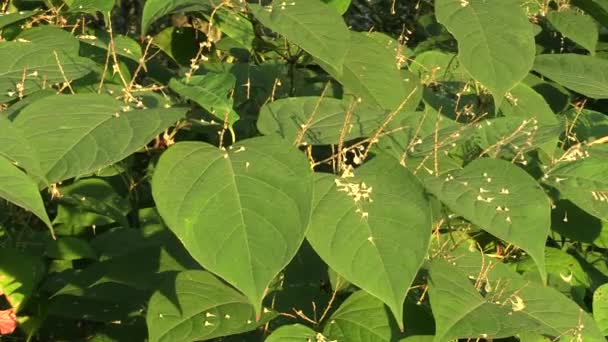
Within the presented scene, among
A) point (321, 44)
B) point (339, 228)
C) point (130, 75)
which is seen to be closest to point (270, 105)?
point (321, 44)

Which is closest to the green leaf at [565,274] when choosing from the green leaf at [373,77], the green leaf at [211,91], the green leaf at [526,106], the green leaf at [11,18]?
the green leaf at [526,106]

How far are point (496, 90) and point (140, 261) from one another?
542mm

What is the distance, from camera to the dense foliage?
1142mm

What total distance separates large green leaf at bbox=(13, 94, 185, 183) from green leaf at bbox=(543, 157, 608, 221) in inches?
22.9

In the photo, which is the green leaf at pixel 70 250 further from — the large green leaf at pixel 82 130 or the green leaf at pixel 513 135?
the green leaf at pixel 513 135

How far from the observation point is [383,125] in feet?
4.46

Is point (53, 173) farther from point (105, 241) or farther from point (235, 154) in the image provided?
point (105, 241)

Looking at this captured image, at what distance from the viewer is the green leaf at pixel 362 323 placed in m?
1.35

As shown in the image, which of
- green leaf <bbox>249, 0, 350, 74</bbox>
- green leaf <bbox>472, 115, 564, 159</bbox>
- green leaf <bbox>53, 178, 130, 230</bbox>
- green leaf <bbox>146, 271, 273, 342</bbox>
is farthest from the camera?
green leaf <bbox>53, 178, 130, 230</bbox>

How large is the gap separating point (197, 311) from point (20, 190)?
0.33m

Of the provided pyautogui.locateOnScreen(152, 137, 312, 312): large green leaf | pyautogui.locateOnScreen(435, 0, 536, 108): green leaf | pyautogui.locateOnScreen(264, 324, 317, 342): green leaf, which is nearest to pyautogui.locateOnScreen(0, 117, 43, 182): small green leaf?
pyautogui.locateOnScreen(152, 137, 312, 312): large green leaf

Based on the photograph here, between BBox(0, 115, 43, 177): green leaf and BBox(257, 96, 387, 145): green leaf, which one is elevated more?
BBox(0, 115, 43, 177): green leaf

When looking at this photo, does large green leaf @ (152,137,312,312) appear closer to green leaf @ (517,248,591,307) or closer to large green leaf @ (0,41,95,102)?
large green leaf @ (0,41,95,102)

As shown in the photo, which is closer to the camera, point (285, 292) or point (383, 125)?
point (383, 125)
